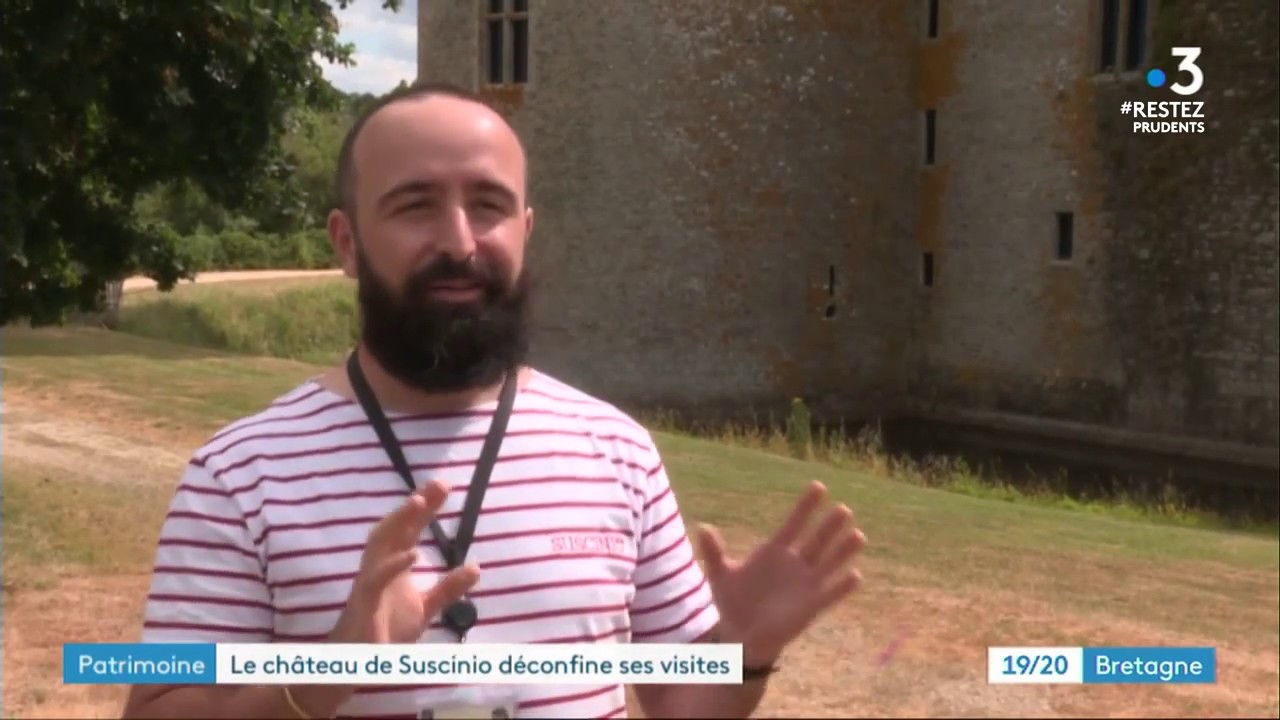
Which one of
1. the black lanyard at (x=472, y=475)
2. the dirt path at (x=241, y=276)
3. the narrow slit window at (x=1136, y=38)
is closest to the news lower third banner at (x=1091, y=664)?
the black lanyard at (x=472, y=475)

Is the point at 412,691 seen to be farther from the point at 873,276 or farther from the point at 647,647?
the point at 873,276

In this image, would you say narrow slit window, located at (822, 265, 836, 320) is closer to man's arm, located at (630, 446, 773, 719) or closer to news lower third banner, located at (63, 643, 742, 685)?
man's arm, located at (630, 446, 773, 719)

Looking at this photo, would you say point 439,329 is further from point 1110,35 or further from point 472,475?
point 1110,35

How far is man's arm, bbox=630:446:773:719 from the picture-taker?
1.66 meters

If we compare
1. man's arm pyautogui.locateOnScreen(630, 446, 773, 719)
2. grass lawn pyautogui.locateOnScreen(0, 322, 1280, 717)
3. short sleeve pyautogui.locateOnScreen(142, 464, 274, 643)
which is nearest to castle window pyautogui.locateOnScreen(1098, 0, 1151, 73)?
grass lawn pyautogui.locateOnScreen(0, 322, 1280, 717)

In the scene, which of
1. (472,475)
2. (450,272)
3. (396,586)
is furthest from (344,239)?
(396,586)

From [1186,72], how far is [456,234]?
14.2m

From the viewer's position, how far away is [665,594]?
5.57 ft

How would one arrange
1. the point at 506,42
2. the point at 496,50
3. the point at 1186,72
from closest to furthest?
the point at 1186,72, the point at 506,42, the point at 496,50

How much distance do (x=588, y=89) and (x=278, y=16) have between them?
33.4 feet

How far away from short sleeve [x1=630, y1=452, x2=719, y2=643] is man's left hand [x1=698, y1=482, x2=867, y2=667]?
0.41ft

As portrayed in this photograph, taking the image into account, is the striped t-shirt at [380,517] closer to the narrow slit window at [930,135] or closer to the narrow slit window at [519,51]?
the narrow slit window at [519,51]

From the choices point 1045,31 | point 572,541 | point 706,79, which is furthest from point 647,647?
point 1045,31

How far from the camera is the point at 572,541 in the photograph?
1557 mm
